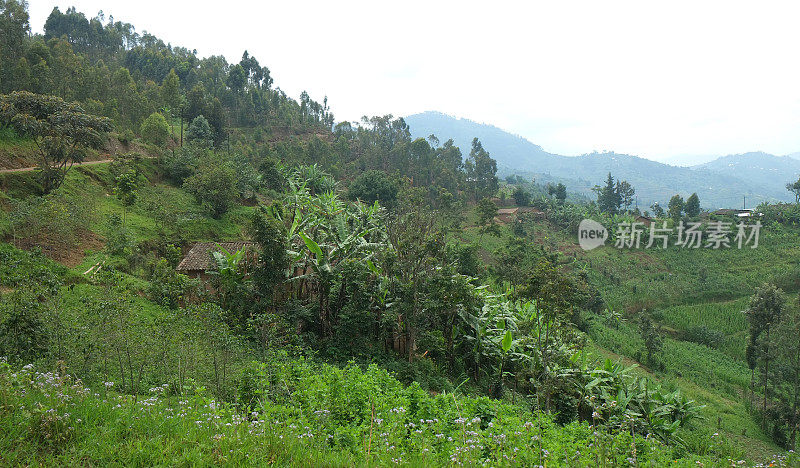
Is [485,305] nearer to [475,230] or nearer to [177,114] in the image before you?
[475,230]

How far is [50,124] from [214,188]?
679 cm

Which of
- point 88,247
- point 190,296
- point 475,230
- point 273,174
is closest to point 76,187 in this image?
point 88,247

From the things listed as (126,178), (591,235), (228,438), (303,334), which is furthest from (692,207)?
(228,438)

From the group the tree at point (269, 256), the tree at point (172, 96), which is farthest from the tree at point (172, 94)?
the tree at point (269, 256)

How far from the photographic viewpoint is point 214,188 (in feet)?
64.6

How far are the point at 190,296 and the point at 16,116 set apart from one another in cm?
897

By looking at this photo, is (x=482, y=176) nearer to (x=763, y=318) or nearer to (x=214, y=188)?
(x=214, y=188)

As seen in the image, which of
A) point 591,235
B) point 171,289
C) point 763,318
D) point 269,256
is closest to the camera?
point 269,256

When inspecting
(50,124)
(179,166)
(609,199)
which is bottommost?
(179,166)

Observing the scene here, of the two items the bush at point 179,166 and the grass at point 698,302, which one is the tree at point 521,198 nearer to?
the grass at point 698,302

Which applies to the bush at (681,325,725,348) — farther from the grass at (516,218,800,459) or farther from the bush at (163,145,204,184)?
the bush at (163,145,204,184)

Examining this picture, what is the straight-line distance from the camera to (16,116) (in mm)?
13078

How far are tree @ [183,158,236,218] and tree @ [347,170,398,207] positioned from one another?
459 inches

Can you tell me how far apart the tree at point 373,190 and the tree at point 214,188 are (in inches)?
459
